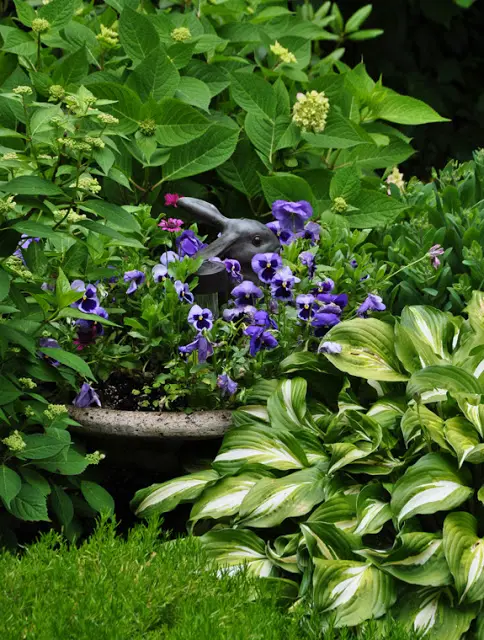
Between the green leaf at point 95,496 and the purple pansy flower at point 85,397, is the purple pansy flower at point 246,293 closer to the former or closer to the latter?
the purple pansy flower at point 85,397

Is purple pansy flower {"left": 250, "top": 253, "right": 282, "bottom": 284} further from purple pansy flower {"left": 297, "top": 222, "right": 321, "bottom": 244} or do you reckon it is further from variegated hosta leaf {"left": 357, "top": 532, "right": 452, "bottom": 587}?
variegated hosta leaf {"left": 357, "top": 532, "right": 452, "bottom": 587}

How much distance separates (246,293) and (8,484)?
995mm

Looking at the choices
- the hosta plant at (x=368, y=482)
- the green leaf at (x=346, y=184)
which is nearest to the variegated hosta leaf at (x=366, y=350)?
the hosta plant at (x=368, y=482)

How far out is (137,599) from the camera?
210cm

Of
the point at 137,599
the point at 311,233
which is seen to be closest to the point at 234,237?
the point at 311,233

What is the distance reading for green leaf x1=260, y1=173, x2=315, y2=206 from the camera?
A: 3.83 metres

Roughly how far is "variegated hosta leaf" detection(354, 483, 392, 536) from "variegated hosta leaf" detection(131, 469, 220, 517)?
1.51 feet

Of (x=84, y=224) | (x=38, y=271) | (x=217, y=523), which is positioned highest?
(x=84, y=224)

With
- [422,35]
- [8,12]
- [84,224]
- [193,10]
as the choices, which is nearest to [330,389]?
[84,224]

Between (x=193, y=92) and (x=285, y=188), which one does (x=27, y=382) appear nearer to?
(x=285, y=188)

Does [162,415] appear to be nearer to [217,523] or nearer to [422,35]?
[217,523]

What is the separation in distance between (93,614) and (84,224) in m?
1.10

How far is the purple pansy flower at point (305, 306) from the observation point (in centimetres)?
299

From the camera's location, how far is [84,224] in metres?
2.67
